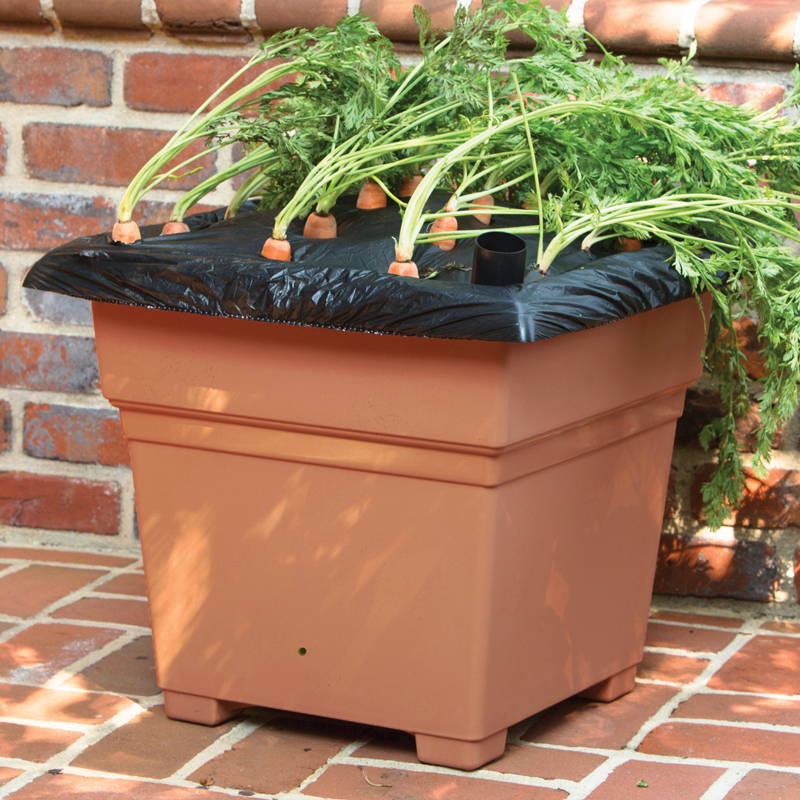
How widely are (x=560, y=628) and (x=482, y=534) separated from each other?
267mm

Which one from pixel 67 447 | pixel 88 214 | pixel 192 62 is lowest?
pixel 67 447

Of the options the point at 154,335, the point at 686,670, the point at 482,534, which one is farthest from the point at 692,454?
the point at 154,335

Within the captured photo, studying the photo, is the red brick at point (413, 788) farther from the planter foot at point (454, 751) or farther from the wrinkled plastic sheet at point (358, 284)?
the wrinkled plastic sheet at point (358, 284)

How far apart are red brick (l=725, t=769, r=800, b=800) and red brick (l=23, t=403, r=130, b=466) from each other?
1348 mm

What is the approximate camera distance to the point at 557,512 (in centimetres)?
179

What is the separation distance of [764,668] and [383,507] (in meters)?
0.84

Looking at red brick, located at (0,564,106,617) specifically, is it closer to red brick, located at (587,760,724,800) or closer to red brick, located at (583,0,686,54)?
red brick, located at (587,760,724,800)

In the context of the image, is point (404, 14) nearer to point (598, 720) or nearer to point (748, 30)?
point (748, 30)

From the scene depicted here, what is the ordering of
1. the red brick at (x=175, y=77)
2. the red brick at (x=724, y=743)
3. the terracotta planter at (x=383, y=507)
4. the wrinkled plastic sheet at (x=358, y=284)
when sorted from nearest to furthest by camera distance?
the wrinkled plastic sheet at (x=358, y=284) → the terracotta planter at (x=383, y=507) → the red brick at (x=724, y=743) → the red brick at (x=175, y=77)

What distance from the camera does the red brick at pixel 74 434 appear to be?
2.64 meters

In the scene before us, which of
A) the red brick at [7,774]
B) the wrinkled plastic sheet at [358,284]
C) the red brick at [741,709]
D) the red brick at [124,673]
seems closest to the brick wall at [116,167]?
the red brick at [741,709]

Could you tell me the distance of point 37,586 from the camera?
2.50m

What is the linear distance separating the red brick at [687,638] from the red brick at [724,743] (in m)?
0.33

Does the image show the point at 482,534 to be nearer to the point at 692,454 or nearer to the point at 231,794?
the point at 231,794
